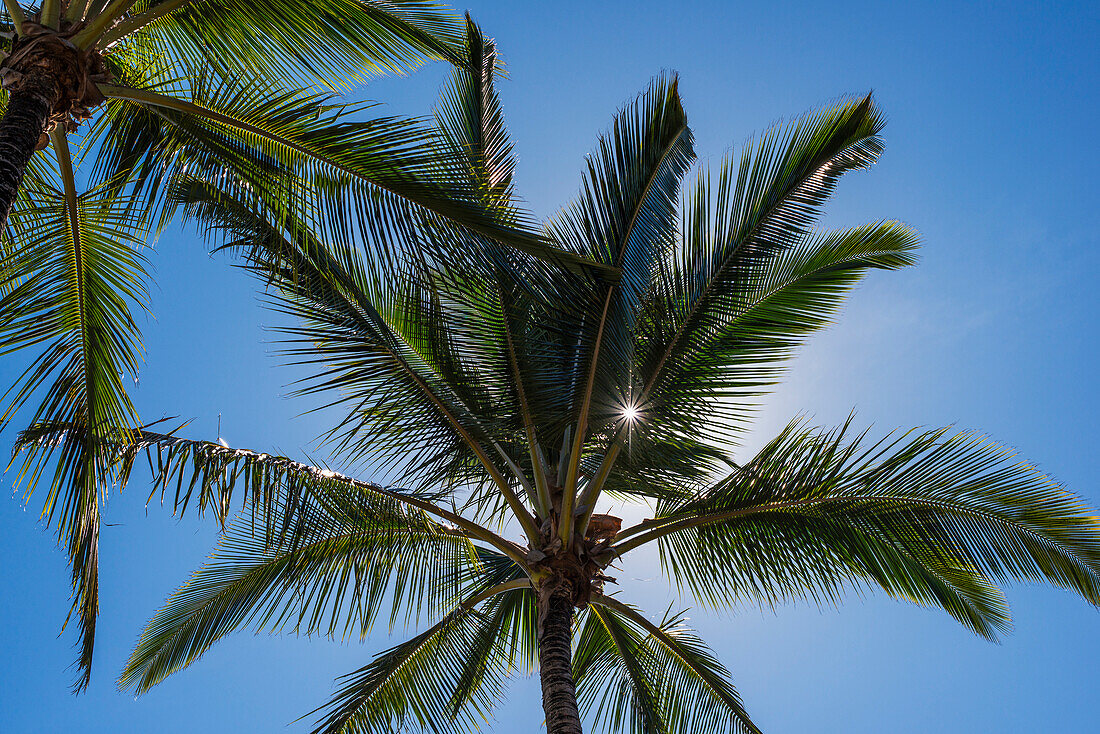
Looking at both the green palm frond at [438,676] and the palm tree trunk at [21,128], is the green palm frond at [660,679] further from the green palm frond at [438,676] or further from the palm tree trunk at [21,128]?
the palm tree trunk at [21,128]

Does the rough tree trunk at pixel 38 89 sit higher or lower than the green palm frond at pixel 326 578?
higher

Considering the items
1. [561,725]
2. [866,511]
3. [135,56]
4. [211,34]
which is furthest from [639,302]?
[135,56]

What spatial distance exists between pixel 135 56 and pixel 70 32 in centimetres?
146

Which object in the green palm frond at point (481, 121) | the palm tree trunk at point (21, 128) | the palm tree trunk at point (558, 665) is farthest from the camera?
the green palm frond at point (481, 121)

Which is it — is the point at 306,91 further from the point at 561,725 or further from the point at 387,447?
the point at 561,725

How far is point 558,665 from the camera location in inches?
237

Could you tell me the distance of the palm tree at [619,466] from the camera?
575 centimetres

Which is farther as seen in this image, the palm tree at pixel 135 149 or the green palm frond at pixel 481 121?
the green palm frond at pixel 481 121

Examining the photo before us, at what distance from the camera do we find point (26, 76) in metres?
4.14

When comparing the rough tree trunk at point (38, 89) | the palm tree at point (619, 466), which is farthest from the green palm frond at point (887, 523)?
the rough tree trunk at point (38, 89)

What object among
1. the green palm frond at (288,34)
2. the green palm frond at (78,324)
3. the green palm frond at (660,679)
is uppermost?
the green palm frond at (288,34)

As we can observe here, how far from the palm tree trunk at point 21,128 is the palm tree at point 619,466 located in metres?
1.19

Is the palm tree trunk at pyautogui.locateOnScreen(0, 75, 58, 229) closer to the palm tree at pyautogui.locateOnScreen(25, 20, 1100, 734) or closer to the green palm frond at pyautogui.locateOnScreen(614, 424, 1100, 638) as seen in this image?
the palm tree at pyautogui.locateOnScreen(25, 20, 1100, 734)

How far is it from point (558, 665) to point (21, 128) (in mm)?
4517
